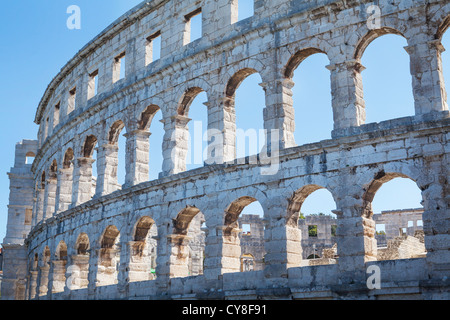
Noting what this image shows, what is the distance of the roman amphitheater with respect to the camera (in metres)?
12.1

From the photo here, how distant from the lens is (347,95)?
13.3 m

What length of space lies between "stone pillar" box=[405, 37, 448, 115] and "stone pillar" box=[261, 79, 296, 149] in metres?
3.03

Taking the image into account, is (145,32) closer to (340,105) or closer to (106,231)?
(106,231)

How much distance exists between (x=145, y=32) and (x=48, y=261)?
9.11 metres

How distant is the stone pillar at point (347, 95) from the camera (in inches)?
518

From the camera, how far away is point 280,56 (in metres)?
14.5

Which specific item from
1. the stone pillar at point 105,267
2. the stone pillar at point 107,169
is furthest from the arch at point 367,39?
the stone pillar at point 105,267

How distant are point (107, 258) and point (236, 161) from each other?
622 cm

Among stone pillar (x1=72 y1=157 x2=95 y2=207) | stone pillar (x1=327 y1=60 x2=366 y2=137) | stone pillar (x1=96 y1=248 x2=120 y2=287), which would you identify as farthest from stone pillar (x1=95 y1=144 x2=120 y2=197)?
stone pillar (x1=327 y1=60 x2=366 y2=137)

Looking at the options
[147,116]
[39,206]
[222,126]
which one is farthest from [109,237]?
[39,206]

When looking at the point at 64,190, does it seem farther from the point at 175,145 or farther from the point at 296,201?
the point at 296,201

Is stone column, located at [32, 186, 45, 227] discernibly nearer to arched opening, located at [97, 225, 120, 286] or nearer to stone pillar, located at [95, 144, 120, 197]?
stone pillar, located at [95, 144, 120, 197]

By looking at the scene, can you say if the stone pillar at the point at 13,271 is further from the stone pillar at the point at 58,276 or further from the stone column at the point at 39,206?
the stone pillar at the point at 58,276

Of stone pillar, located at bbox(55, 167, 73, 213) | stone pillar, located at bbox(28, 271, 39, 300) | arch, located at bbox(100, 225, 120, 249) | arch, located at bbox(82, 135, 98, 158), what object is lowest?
stone pillar, located at bbox(28, 271, 39, 300)
